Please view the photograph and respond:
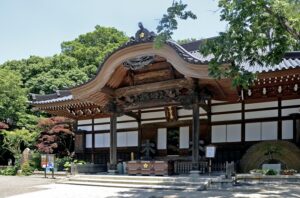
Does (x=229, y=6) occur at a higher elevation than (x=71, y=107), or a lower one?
higher

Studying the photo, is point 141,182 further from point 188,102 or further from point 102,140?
point 102,140

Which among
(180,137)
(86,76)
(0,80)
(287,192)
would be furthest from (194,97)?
(86,76)

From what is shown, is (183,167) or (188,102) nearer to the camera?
(188,102)

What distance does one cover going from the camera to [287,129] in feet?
50.4

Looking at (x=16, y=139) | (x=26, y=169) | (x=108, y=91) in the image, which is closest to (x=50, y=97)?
(x=26, y=169)

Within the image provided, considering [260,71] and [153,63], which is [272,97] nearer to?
[260,71]

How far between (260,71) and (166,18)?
532 cm

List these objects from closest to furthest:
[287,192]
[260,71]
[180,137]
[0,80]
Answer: [287,192] → [260,71] → [180,137] → [0,80]

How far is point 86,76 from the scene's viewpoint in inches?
1473

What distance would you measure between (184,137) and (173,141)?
67cm

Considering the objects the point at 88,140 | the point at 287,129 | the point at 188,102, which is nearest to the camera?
the point at 188,102

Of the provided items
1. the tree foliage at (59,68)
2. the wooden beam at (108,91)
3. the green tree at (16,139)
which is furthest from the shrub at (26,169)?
the tree foliage at (59,68)

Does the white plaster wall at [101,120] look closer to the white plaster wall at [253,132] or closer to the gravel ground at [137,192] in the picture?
the gravel ground at [137,192]

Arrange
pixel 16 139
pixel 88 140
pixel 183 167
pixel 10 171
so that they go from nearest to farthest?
pixel 183 167
pixel 88 140
pixel 10 171
pixel 16 139
